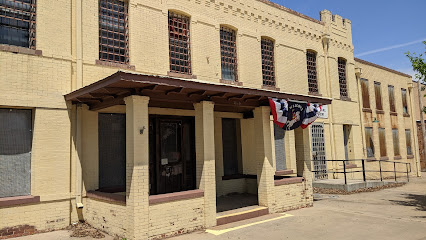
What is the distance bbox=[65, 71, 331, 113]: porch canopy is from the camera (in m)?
6.60

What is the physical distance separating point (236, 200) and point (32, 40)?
731 centimetres

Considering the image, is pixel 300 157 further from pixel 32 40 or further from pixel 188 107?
pixel 32 40

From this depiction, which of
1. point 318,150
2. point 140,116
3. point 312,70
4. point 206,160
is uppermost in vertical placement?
point 312,70

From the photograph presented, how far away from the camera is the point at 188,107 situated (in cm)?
1012

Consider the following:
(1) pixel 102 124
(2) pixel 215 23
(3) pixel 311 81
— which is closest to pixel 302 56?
(3) pixel 311 81

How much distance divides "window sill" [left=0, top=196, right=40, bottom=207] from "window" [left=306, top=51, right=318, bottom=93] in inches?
462

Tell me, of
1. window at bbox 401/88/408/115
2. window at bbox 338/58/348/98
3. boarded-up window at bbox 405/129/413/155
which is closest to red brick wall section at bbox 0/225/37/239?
window at bbox 338/58/348/98

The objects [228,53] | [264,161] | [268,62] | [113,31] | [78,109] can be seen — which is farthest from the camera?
[268,62]

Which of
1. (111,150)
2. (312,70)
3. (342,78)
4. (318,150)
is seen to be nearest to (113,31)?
(111,150)

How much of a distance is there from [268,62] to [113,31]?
6405 mm

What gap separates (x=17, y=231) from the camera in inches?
284

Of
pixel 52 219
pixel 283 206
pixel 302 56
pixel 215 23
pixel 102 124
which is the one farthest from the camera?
pixel 302 56

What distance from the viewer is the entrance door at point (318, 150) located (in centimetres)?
1491

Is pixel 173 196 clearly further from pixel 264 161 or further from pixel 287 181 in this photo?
pixel 287 181
